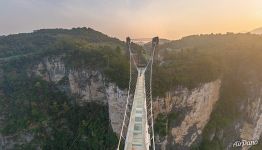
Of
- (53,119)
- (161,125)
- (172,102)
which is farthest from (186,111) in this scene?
(53,119)

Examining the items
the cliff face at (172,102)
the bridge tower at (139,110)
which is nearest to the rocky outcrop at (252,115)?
the cliff face at (172,102)

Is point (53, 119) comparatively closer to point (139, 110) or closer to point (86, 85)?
point (86, 85)

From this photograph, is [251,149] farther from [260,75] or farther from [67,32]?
[67,32]

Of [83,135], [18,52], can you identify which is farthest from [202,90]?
[18,52]

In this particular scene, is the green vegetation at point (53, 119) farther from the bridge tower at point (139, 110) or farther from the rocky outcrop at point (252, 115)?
the rocky outcrop at point (252, 115)

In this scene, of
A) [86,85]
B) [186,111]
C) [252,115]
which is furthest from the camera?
[252,115]

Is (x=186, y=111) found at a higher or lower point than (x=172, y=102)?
lower

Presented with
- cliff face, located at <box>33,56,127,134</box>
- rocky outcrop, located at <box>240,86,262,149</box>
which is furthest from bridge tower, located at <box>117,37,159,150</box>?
rocky outcrop, located at <box>240,86,262,149</box>

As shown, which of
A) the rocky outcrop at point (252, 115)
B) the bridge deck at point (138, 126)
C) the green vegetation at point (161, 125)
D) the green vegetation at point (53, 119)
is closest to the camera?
the bridge deck at point (138, 126)

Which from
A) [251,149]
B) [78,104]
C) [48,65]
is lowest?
[251,149]
